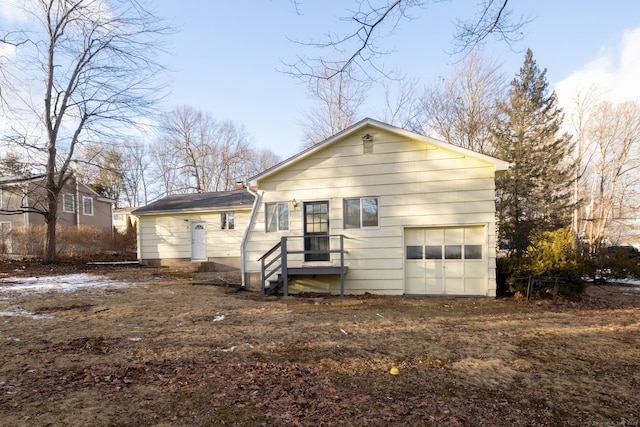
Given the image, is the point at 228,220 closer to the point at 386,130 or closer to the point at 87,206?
the point at 386,130

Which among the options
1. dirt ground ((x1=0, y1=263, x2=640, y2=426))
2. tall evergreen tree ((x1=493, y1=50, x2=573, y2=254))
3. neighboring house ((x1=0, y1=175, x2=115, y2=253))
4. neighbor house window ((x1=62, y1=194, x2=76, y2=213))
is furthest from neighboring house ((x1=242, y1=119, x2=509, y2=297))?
neighbor house window ((x1=62, y1=194, x2=76, y2=213))

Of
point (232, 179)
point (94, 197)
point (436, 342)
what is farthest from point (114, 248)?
point (436, 342)

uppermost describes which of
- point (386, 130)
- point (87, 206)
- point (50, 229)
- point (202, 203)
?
point (386, 130)

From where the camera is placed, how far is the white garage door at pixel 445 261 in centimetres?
928

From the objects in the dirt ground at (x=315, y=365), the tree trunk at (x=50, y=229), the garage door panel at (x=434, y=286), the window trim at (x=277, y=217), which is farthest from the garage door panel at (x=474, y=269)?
the tree trunk at (x=50, y=229)

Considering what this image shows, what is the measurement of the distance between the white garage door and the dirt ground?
58.0 inches

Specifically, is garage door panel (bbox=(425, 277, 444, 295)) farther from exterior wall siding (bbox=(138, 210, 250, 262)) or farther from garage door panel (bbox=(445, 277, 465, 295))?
exterior wall siding (bbox=(138, 210, 250, 262))

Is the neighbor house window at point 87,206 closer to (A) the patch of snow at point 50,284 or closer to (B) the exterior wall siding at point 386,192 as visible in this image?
(A) the patch of snow at point 50,284

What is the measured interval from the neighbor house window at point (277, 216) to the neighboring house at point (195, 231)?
589 cm

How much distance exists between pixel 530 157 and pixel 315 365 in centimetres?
2078

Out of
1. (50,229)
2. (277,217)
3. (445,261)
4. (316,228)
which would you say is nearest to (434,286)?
(445,261)

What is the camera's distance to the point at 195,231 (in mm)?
17016

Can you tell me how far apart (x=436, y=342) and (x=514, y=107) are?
67.4ft

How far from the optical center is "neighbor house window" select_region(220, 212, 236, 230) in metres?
16.7
